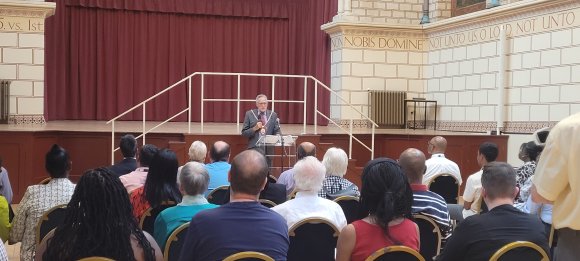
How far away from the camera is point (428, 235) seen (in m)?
4.09

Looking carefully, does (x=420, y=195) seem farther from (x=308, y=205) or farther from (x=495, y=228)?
(x=495, y=228)

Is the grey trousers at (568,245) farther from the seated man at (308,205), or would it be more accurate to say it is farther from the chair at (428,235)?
the seated man at (308,205)

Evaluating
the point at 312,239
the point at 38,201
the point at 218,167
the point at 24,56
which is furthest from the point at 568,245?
the point at 24,56

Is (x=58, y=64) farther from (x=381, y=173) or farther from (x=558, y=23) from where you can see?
(x=381, y=173)

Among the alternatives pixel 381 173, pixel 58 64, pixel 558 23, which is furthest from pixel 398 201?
pixel 58 64

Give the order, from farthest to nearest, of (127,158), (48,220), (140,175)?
(127,158) → (140,175) → (48,220)

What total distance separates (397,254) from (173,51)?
14.4 meters

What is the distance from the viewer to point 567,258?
125 inches

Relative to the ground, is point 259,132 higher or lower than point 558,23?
lower

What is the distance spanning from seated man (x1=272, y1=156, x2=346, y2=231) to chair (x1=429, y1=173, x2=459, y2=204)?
2685mm

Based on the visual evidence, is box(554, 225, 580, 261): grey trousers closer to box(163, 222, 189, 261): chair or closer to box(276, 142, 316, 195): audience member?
box(163, 222, 189, 261): chair

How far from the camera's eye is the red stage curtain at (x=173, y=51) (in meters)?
15.7

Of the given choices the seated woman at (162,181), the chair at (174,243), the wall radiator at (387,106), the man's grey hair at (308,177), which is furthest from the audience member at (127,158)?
the wall radiator at (387,106)

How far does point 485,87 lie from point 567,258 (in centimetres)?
1016
